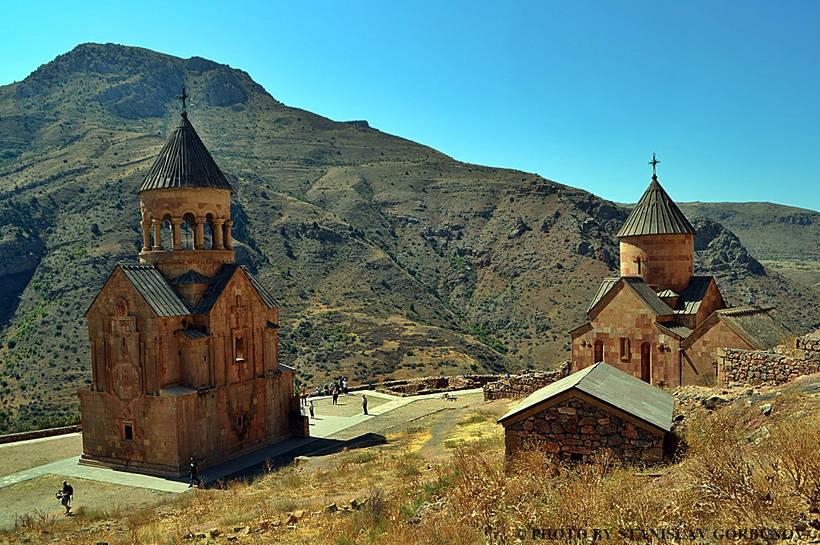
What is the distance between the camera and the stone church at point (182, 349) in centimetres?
1661

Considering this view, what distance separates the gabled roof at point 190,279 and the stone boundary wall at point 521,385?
1099 centimetres

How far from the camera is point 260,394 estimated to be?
755 inches

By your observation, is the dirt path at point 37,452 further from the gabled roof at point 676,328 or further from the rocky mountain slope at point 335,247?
the gabled roof at point 676,328

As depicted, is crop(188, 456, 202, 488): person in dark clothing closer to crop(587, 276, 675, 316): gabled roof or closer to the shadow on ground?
the shadow on ground

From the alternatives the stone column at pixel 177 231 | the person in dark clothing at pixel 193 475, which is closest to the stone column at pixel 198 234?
the stone column at pixel 177 231

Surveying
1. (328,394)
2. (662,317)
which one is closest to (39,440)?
(328,394)

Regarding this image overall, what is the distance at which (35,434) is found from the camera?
2116 centimetres

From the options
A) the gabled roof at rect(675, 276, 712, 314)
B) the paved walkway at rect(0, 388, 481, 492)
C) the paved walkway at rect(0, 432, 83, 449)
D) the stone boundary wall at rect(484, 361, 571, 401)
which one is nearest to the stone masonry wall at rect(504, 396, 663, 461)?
the paved walkway at rect(0, 388, 481, 492)

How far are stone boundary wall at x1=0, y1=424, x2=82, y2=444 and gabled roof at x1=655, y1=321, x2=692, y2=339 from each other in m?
20.7

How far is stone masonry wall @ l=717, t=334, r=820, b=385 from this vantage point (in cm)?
1215

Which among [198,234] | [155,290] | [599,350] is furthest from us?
[599,350]

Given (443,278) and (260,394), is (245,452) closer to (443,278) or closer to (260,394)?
(260,394)

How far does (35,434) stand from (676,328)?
21.9 m

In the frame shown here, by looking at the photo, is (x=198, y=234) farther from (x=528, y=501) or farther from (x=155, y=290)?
(x=528, y=501)
